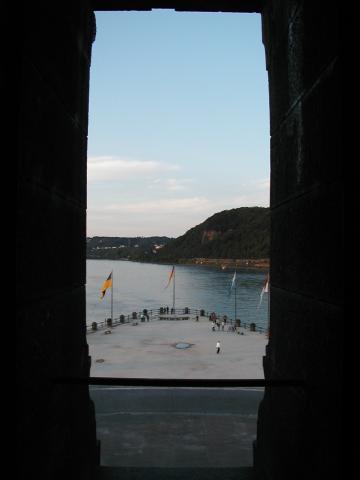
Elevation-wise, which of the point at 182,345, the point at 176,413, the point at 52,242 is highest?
the point at 52,242

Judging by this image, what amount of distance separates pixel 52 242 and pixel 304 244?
85.8 inches

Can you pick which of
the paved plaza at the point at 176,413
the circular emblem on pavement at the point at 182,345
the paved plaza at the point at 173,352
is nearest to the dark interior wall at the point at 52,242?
the paved plaza at the point at 176,413

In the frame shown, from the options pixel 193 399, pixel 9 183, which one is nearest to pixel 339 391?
pixel 9 183

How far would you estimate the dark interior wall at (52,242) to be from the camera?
124 inches

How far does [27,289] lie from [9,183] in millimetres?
773

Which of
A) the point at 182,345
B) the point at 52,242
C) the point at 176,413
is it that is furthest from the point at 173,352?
the point at 52,242

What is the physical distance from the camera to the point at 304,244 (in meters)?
3.84

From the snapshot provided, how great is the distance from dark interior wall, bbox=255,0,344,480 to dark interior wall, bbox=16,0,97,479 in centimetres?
210

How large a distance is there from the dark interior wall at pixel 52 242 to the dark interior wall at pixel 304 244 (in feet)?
6.89

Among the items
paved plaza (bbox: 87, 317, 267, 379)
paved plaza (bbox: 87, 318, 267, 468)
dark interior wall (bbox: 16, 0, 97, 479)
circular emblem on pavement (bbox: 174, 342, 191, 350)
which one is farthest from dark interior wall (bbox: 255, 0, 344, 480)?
circular emblem on pavement (bbox: 174, 342, 191, 350)

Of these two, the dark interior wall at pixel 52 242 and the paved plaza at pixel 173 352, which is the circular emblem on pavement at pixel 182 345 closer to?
the paved plaza at pixel 173 352

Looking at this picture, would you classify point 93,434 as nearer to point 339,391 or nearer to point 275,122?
point 339,391

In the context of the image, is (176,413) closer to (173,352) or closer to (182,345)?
(173,352)

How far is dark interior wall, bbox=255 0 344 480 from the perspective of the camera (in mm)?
3082
